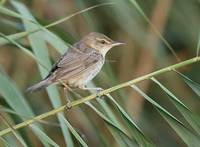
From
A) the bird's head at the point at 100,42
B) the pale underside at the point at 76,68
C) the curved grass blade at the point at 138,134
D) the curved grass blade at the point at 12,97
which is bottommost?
the curved grass blade at the point at 138,134

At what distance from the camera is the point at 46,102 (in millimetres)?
5711

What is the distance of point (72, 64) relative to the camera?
3.70m

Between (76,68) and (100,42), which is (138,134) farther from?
(100,42)

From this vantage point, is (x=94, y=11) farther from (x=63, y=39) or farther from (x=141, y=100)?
(x=63, y=39)

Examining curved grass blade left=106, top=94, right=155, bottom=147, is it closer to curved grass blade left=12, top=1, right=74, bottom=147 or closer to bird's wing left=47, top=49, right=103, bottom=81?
curved grass blade left=12, top=1, right=74, bottom=147

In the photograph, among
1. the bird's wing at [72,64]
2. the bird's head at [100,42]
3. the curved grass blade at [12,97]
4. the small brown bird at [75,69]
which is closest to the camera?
the curved grass blade at [12,97]

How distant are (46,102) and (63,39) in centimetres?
253

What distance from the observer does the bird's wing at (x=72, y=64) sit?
11.5 ft

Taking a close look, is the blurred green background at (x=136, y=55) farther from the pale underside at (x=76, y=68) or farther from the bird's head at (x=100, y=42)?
the pale underside at (x=76, y=68)

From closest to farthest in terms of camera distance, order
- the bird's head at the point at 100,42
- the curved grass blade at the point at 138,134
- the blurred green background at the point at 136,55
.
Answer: the curved grass blade at the point at 138,134 → the bird's head at the point at 100,42 → the blurred green background at the point at 136,55

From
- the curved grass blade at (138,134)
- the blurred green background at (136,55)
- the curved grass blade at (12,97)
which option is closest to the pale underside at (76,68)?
the curved grass blade at (12,97)

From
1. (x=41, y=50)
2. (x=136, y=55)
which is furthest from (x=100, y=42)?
(x=136, y=55)

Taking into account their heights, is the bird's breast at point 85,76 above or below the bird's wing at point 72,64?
below

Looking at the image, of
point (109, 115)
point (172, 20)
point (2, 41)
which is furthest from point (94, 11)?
point (109, 115)
